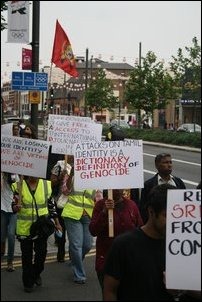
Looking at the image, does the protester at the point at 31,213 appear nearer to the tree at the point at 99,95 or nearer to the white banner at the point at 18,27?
the white banner at the point at 18,27

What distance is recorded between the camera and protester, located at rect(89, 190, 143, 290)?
4.50m

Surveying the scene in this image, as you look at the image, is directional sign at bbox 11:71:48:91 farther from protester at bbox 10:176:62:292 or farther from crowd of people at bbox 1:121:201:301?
protester at bbox 10:176:62:292

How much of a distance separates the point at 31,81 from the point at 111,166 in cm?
514

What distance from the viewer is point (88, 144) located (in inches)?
197

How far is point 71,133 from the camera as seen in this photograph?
278 inches

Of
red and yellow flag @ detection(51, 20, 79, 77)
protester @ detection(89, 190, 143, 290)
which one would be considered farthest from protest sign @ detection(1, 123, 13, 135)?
red and yellow flag @ detection(51, 20, 79, 77)

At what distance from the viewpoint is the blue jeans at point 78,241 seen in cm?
598

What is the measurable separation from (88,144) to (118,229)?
0.89 m

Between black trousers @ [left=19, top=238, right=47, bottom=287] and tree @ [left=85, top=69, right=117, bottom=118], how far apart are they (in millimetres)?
48144

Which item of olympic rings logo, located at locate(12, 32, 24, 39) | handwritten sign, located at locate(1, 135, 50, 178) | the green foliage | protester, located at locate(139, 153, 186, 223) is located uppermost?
olympic rings logo, located at locate(12, 32, 24, 39)

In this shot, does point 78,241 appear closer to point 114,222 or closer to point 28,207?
point 28,207

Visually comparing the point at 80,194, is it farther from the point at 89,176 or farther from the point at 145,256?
the point at 145,256

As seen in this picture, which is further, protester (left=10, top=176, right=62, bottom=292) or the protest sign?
protester (left=10, top=176, right=62, bottom=292)

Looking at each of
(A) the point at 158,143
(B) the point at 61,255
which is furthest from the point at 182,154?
(B) the point at 61,255
